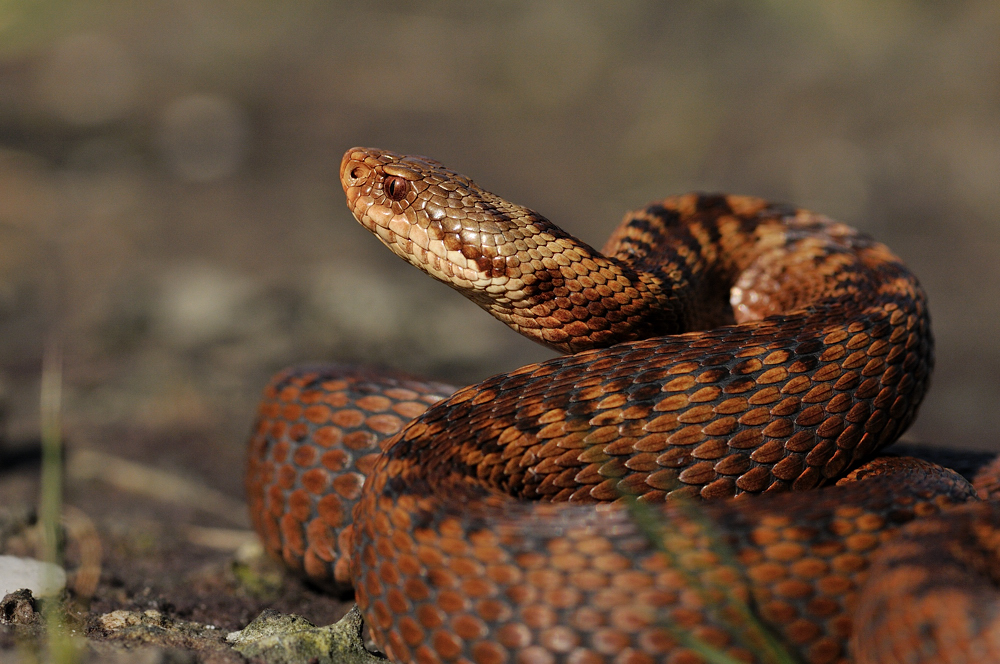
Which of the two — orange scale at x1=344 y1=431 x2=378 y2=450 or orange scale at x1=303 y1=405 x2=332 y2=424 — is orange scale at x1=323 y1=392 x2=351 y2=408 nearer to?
orange scale at x1=303 y1=405 x2=332 y2=424

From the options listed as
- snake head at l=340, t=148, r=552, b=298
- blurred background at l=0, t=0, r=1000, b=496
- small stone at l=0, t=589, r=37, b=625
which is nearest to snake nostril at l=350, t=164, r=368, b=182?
snake head at l=340, t=148, r=552, b=298

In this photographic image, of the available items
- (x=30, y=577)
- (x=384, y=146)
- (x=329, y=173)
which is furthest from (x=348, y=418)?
(x=329, y=173)

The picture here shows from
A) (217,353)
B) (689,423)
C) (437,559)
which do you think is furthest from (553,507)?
(217,353)

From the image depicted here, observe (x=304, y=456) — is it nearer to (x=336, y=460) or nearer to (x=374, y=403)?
(x=336, y=460)

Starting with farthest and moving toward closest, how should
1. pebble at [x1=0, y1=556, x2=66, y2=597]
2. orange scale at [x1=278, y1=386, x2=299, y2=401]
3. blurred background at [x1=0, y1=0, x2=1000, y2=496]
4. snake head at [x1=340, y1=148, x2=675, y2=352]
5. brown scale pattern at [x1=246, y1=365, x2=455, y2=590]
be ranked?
blurred background at [x1=0, y1=0, x2=1000, y2=496]
orange scale at [x1=278, y1=386, x2=299, y2=401]
brown scale pattern at [x1=246, y1=365, x2=455, y2=590]
snake head at [x1=340, y1=148, x2=675, y2=352]
pebble at [x1=0, y1=556, x2=66, y2=597]

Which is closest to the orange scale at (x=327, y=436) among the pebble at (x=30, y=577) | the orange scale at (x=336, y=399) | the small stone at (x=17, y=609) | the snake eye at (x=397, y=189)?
the orange scale at (x=336, y=399)

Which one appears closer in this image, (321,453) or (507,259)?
(507,259)

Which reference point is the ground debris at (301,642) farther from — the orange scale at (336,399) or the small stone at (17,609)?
the orange scale at (336,399)
